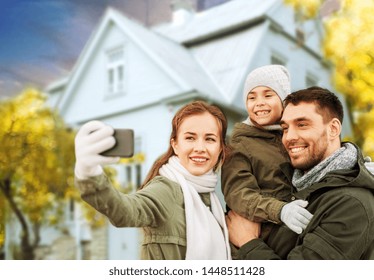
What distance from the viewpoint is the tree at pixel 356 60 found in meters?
1.46

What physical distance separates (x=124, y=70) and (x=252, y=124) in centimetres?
118

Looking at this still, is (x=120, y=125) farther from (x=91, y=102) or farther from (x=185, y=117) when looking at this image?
(x=185, y=117)

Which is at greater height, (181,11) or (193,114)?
(181,11)

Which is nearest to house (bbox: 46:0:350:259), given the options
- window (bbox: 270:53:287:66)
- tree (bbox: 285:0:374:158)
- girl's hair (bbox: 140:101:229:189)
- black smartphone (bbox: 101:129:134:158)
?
window (bbox: 270:53:287:66)

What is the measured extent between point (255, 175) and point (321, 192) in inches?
5.2

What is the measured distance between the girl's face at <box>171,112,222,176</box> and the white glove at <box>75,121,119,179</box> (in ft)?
0.96

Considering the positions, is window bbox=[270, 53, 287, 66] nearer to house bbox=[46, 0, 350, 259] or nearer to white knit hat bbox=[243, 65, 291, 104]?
house bbox=[46, 0, 350, 259]

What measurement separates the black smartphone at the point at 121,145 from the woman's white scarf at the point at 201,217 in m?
0.23

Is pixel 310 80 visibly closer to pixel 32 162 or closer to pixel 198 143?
pixel 198 143

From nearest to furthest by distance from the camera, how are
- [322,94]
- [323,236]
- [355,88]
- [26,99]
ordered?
[323,236] < [322,94] < [355,88] < [26,99]

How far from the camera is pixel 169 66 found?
6.92ft

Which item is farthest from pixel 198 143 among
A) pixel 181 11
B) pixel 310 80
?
pixel 181 11

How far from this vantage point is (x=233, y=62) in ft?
6.97
